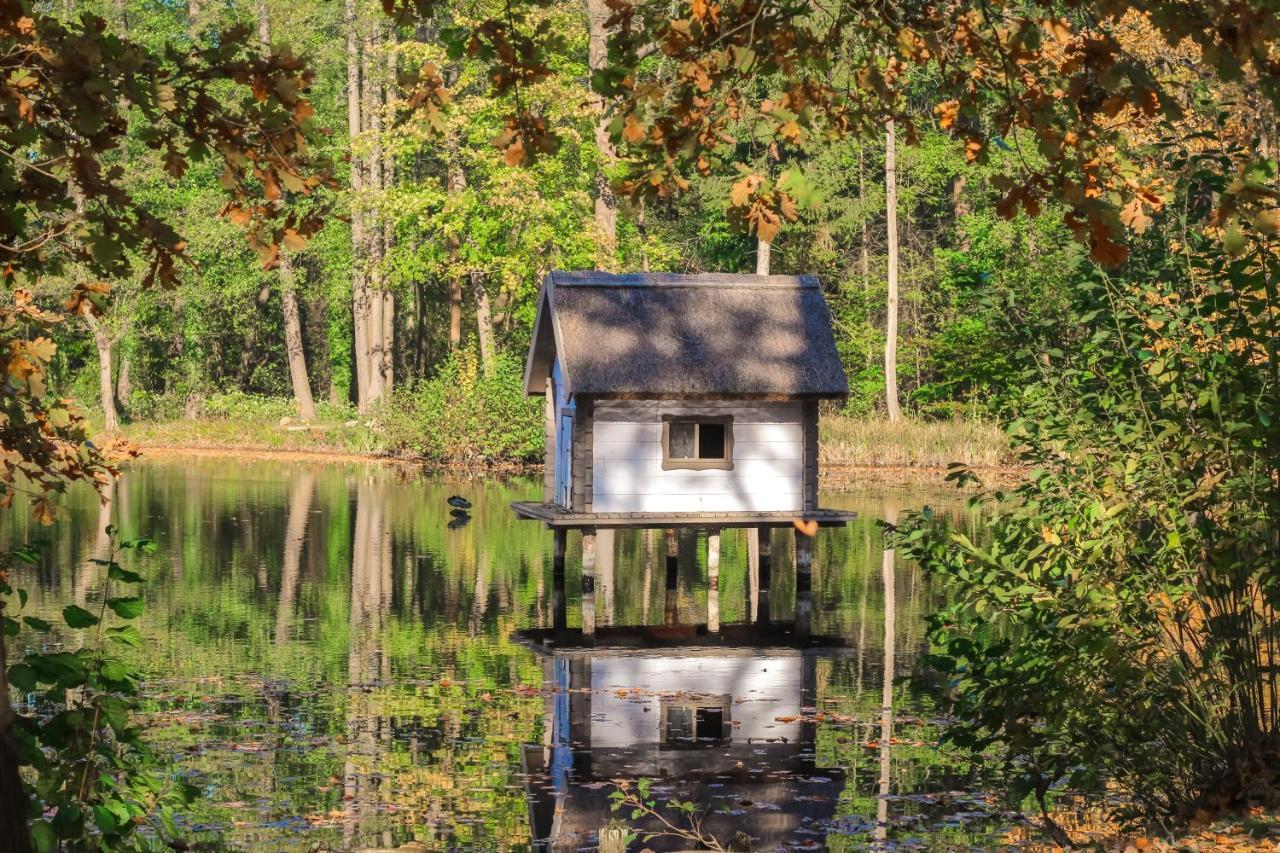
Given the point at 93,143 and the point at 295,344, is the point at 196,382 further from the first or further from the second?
the point at 93,143

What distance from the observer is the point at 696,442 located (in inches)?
950

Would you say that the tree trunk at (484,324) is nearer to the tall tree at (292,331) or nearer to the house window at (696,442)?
the tall tree at (292,331)

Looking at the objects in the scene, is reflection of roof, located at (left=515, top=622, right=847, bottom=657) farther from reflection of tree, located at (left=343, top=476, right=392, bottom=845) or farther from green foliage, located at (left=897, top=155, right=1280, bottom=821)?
green foliage, located at (left=897, top=155, right=1280, bottom=821)

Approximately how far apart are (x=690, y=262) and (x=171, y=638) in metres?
45.4

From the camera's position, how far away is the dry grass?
49.2 m

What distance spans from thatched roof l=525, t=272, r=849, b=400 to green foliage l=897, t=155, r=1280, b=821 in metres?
12.2

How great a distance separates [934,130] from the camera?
63281 mm

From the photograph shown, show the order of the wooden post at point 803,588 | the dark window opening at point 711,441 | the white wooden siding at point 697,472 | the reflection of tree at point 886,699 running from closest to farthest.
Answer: the reflection of tree at point 886,699, the wooden post at point 803,588, the white wooden siding at point 697,472, the dark window opening at point 711,441

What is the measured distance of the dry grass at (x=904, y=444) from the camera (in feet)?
161

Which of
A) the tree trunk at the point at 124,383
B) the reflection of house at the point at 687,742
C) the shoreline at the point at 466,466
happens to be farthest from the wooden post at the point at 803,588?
the tree trunk at the point at 124,383

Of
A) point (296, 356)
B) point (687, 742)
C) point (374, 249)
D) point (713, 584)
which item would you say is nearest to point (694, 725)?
point (687, 742)

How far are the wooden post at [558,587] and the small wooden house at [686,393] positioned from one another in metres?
0.67

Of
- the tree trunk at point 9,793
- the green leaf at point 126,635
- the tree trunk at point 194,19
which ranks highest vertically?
the tree trunk at point 194,19

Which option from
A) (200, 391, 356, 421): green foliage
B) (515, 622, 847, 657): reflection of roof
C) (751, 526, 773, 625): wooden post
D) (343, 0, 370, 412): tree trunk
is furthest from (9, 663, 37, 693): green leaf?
(200, 391, 356, 421): green foliage
